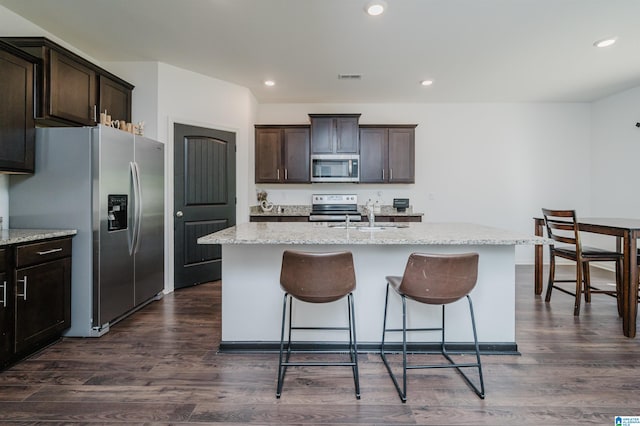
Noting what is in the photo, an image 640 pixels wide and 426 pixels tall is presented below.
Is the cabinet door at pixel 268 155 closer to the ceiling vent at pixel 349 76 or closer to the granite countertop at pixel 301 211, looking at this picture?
the granite countertop at pixel 301 211

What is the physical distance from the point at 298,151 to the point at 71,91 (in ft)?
8.95

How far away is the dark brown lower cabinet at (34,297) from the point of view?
2.00 m

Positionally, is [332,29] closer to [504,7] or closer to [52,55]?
[504,7]

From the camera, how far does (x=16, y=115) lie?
232cm

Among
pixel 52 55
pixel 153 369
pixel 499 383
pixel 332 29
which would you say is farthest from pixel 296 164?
pixel 499 383

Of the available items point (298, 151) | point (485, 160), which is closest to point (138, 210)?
point (298, 151)

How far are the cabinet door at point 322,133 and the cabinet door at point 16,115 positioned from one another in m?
3.12

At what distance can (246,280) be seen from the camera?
2.27 meters

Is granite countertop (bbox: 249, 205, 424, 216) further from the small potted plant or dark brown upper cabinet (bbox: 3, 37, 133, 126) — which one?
dark brown upper cabinet (bbox: 3, 37, 133, 126)

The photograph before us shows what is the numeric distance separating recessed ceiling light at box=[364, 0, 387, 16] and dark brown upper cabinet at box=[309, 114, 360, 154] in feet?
7.10

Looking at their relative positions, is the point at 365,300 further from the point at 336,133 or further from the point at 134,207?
Answer: the point at 336,133

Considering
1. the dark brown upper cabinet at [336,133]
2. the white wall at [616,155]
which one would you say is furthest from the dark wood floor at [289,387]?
the dark brown upper cabinet at [336,133]

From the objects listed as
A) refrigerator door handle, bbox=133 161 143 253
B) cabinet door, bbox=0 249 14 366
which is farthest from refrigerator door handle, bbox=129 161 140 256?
cabinet door, bbox=0 249 14 366

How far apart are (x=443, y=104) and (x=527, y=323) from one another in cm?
358
